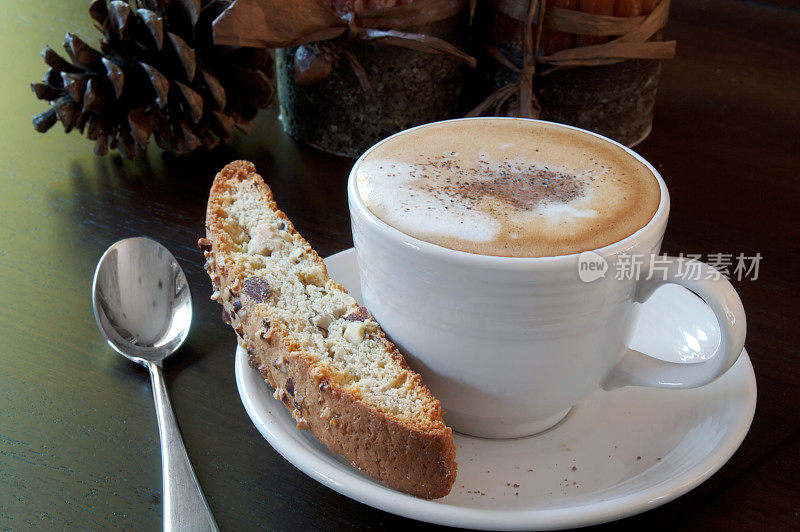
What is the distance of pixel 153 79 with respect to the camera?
0.93 metres

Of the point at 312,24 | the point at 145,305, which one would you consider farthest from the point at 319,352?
the point at 312,24

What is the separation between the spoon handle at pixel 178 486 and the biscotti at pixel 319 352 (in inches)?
3.1

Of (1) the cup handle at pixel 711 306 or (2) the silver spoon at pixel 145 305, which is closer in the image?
(1) the cup handle at pixel 711 306

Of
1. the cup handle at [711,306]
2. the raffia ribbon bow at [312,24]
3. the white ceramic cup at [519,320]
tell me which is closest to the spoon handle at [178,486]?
the white ceramic cup at [519,320]

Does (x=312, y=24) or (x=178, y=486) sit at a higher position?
(x=312, y=24)

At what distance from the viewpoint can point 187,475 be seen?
21.1 inches

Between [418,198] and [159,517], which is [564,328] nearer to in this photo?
[418,198]

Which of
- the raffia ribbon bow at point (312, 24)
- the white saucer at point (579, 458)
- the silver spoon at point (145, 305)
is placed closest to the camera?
the white saucer at point (579, 458)

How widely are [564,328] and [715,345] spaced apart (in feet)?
0.72

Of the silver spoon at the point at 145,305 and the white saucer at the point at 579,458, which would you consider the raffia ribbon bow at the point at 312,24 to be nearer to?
the silver spoon at the point at 145,305

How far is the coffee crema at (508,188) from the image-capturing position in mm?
516

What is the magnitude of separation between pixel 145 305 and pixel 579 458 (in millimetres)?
413

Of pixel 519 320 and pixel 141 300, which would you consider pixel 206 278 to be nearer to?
pixel 141 300

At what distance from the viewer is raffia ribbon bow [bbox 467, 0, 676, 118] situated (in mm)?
889
